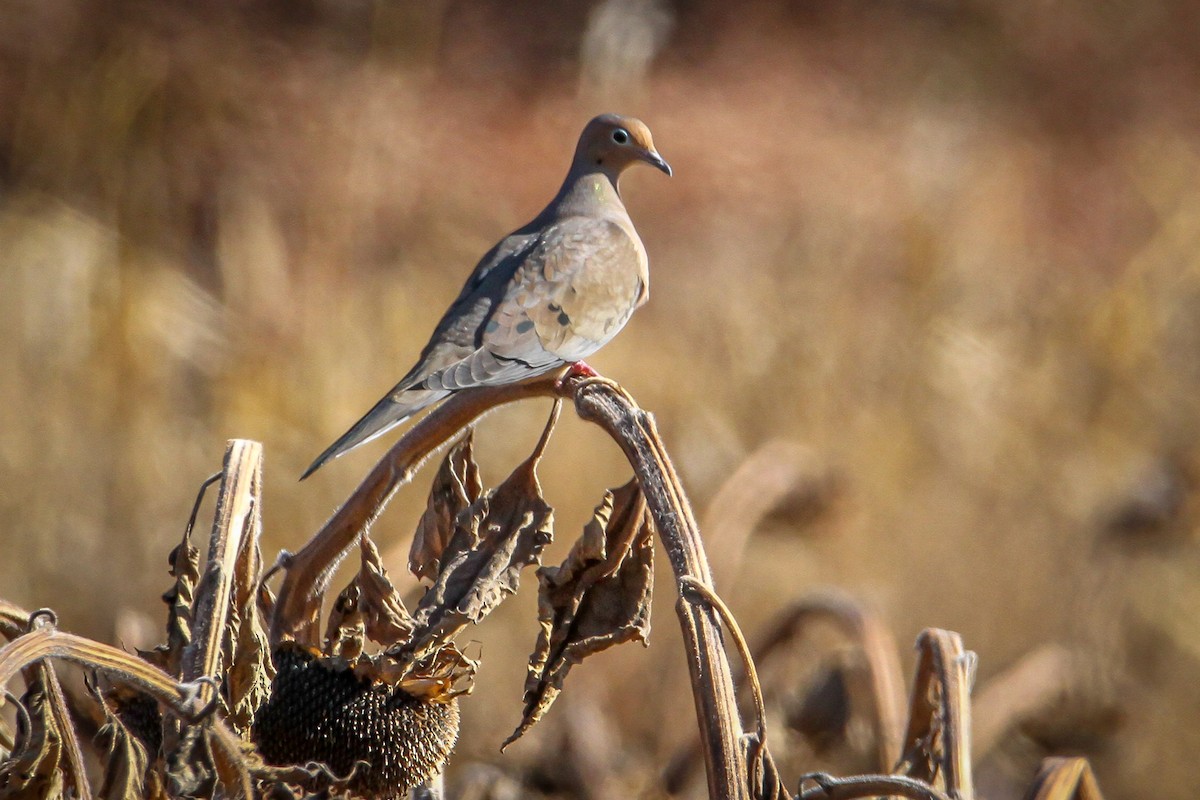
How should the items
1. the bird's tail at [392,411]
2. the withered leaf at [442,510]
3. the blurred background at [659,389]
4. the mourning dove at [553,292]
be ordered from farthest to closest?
1. the blurred background at [659,389]
2. the mourning dove at [553,292]
3. the bird's tail at [392,411]
4. the withered leaf at [442,510]

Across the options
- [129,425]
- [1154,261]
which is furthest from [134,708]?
[1154,261]

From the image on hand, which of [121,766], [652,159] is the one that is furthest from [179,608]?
[652,159]

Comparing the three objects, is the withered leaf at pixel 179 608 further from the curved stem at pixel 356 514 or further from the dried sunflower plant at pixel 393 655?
the curved stem at pixel 356 514

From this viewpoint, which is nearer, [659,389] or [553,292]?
[553,292]

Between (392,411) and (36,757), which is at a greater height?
(392,411)

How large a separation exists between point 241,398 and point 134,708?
4.29m

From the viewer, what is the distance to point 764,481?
125 inches

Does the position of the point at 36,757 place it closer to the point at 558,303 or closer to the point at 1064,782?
the point at 1064,782

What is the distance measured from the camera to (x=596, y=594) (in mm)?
1252

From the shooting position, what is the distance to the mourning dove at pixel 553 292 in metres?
2.24

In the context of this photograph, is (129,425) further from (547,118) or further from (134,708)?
(547,118)

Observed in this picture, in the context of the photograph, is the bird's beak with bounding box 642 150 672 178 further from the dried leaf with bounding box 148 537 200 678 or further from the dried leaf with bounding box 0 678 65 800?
the dried leaf with bounding box 0 678 65 800

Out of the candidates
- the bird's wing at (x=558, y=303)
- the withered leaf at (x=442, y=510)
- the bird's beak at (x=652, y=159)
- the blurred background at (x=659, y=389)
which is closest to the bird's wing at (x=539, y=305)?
the bird's wing at (x=558, y=303)

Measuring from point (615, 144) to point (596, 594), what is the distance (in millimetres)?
1654
